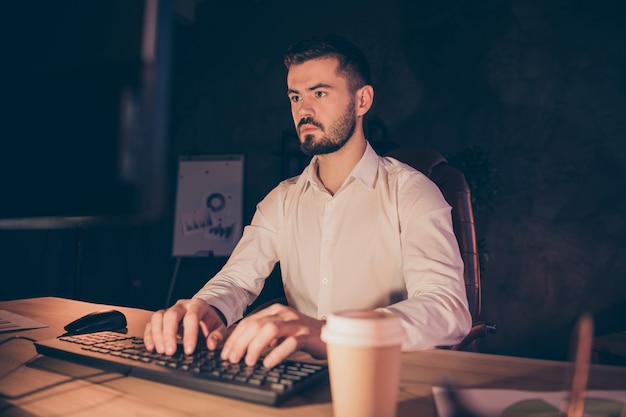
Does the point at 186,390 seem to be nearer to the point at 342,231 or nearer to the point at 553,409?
the point at 553,409

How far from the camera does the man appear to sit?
1.12 m

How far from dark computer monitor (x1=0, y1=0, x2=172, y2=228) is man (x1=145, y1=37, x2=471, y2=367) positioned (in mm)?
383

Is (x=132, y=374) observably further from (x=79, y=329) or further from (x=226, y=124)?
(x=226, y=124)

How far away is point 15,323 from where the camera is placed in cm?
108

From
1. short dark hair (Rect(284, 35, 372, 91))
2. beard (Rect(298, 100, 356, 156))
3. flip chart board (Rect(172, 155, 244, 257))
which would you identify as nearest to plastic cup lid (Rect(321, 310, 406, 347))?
beard (Rect(298, 100, 356, 156))

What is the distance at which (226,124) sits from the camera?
15.8 feet

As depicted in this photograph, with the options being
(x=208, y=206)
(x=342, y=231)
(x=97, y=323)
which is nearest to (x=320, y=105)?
(x=342, y=231)

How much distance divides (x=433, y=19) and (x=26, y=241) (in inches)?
157

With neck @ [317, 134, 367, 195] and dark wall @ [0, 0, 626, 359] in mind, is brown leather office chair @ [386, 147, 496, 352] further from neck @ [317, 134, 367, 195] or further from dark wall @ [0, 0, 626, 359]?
dark wall @ [0, 0, 626, 359]

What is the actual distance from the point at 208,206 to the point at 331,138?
10.3 feet

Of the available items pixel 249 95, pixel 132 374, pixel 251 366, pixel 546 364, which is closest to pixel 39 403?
pixel 132 374

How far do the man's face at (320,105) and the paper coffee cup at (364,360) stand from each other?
3.84 feet

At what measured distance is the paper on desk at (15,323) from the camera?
1.03 m

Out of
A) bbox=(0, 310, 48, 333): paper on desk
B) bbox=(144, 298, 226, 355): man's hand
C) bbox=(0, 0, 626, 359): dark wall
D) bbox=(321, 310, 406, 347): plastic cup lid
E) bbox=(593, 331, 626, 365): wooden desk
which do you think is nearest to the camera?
bbox=(321, 310, 406, 347): plastic cup lid
